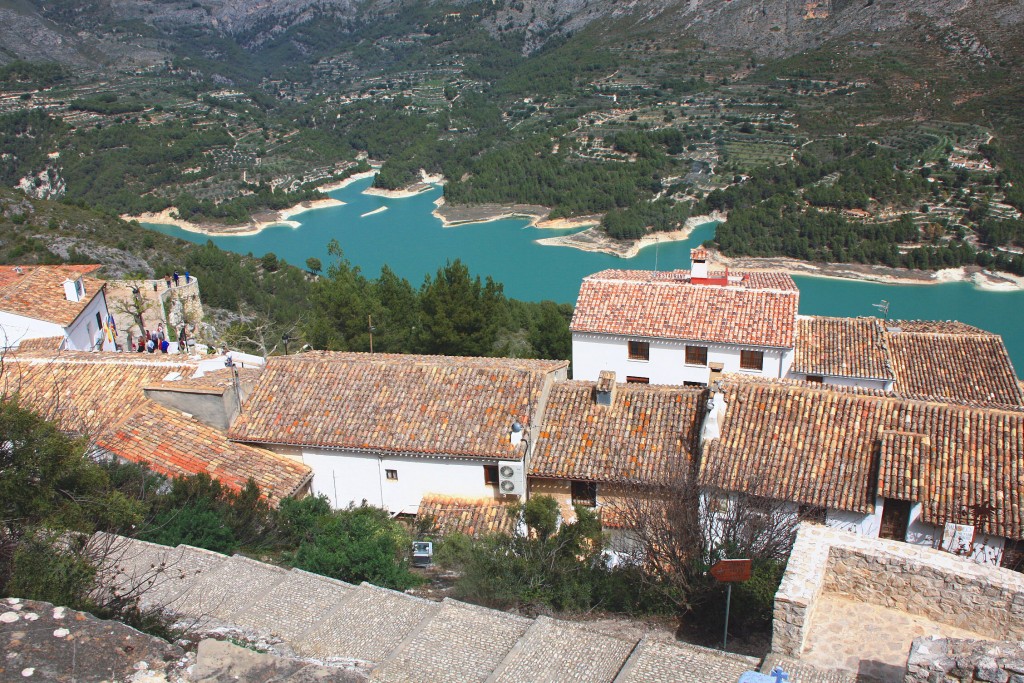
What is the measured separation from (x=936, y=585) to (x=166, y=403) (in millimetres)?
12482

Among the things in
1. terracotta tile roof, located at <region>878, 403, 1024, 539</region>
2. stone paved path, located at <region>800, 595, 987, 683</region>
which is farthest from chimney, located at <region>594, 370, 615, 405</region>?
stone paved path, located at <region>800, 595, 987, 683</region>

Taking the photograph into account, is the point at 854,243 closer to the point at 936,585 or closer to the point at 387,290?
the point at 387,290

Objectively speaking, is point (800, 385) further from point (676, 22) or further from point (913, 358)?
point (676, 22)

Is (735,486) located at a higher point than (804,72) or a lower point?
lower

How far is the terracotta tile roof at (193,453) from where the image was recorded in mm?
13148

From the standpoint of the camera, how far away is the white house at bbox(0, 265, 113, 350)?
19.0m

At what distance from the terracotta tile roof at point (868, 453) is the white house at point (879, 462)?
15mm

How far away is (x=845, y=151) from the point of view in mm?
83000

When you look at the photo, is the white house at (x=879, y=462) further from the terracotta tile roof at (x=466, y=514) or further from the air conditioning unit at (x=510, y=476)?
the terracotta tile roof at (x=466, y=514)

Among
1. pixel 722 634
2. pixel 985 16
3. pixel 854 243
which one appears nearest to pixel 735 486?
pixel 722 634

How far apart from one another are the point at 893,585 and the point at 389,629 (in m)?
4.84

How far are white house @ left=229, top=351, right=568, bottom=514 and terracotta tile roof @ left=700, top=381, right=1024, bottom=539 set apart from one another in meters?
3.30

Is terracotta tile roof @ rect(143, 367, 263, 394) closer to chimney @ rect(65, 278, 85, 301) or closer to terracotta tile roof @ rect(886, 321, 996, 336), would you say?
chimney @ rect(65, 278, 85, 301)

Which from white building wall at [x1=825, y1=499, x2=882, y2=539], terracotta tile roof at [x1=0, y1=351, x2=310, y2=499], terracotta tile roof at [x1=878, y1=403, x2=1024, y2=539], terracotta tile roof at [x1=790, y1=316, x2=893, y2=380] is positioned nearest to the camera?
terracotta tile roof at [x1=878, y1=403, x2=1024, y2=539]
